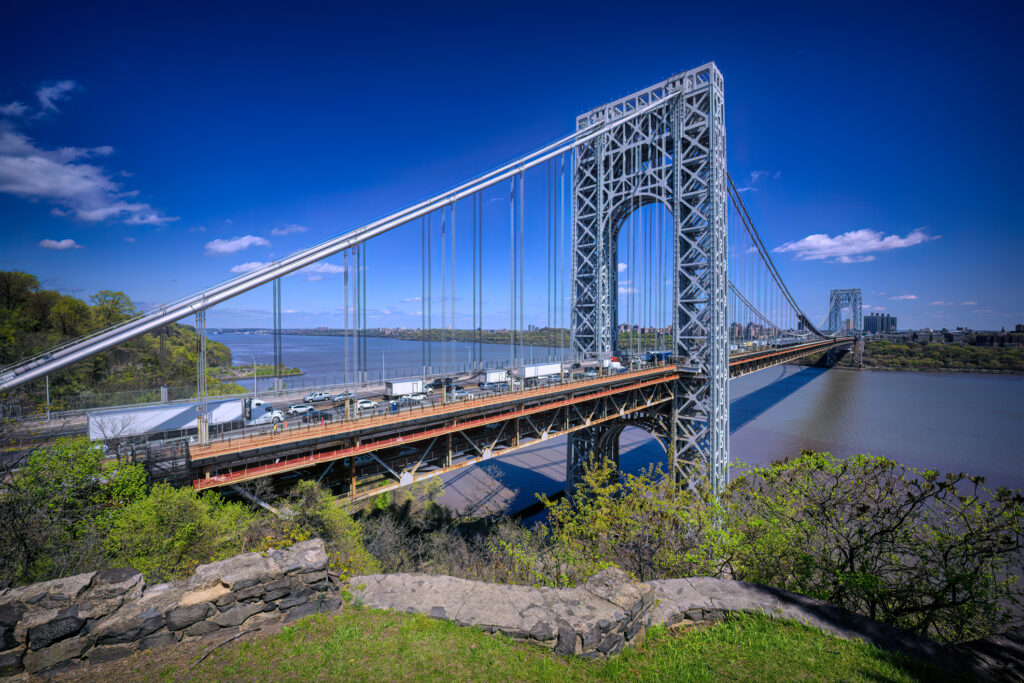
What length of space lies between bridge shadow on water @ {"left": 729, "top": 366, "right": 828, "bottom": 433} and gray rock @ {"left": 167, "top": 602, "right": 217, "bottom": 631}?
138 ft

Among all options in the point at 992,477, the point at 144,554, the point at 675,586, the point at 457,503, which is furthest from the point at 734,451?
the point at 144,554

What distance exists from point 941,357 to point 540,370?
328ft

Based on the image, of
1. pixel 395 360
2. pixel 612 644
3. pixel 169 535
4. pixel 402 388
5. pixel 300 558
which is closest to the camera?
pixel 612 644

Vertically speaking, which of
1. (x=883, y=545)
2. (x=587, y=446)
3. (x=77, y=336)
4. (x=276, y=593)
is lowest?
(x=587, y=446)

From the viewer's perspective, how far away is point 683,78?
2206 centimetres

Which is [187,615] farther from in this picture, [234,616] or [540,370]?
[540,370]

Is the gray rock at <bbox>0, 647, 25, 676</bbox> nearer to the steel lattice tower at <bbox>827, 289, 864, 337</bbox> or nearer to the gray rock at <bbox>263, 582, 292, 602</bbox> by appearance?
the gray rock at <bbox>263, 582, 292, 602</bbox>

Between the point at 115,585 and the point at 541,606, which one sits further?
the point at 541,606

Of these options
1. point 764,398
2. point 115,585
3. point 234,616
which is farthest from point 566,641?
point 764,398

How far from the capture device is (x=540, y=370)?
63.8 ft

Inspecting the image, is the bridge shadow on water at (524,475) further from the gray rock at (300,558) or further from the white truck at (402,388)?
the gray rock at (300,558)

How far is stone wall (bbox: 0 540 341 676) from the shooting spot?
473cm

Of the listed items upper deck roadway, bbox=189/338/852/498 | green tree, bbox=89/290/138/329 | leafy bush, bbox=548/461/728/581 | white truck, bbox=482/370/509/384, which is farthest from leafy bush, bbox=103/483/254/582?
green tree, bbox=89/290/138/329

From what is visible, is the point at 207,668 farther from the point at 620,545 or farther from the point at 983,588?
the point at 983,588
